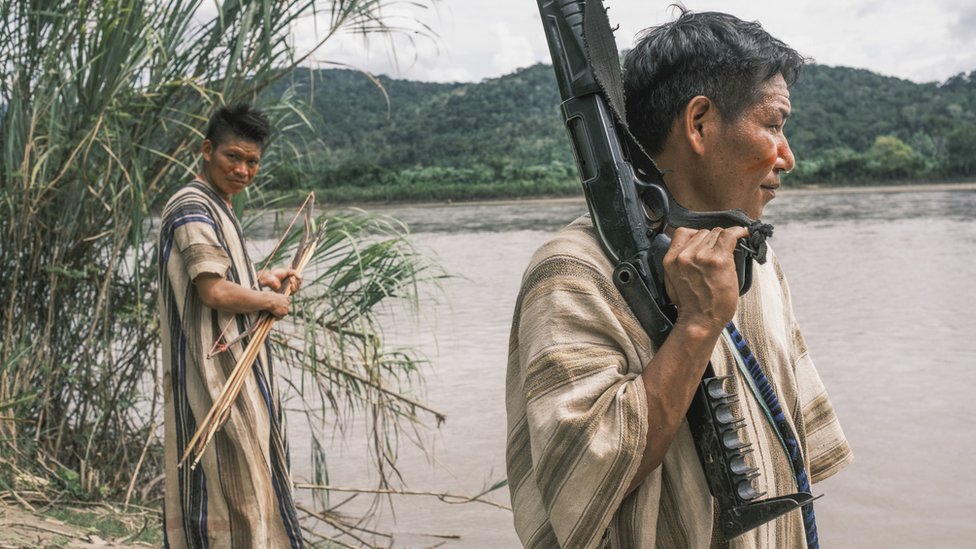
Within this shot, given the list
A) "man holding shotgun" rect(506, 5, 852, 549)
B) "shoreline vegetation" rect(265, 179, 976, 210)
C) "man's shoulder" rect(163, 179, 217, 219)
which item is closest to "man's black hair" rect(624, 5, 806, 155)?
"man holding shotgun" rect(506, 5, 852, 549)

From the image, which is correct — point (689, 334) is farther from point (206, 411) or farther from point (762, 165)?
point (206, 411)

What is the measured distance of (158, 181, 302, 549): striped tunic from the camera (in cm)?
285

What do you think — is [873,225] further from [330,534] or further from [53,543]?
[53,543]

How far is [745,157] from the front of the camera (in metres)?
1.40

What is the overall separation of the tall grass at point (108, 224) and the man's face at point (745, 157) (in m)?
2.60

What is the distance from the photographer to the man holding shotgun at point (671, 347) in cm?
124

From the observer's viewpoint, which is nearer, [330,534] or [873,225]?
[330,534]

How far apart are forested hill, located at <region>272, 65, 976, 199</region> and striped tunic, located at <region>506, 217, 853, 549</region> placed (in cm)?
3368

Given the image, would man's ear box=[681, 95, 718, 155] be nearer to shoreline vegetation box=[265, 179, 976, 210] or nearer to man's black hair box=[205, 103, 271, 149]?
man's black hair box=[205, 103, 271, 149]

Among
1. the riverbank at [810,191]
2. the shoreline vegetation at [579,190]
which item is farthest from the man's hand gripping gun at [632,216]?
the riverbank at [810,191]

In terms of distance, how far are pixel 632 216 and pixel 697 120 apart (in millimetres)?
194

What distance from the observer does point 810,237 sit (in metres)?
21.4

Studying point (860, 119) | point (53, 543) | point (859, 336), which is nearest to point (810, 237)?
point (859, 336)

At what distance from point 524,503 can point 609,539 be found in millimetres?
129
